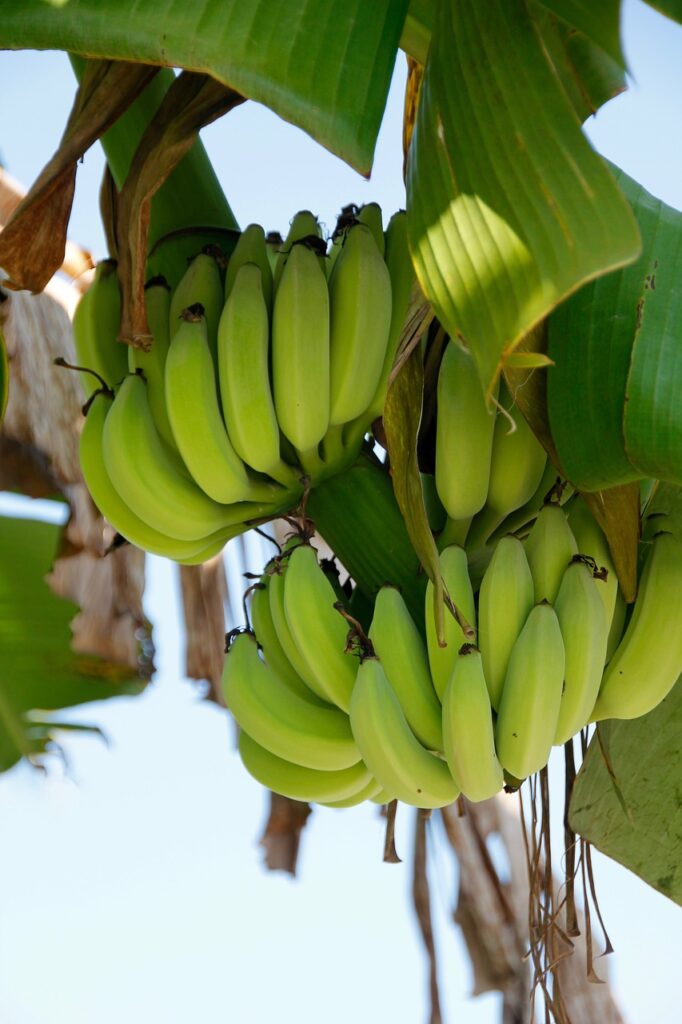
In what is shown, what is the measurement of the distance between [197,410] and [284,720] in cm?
26

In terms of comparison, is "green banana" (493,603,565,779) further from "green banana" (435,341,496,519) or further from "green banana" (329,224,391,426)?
"green banana" (329,224,391,426)

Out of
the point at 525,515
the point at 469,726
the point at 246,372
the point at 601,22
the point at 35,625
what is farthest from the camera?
the point at 35,625

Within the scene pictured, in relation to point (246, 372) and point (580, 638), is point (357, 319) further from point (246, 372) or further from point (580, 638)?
point (580, 638)

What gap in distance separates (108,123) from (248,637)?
0.43m

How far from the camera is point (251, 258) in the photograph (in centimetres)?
99

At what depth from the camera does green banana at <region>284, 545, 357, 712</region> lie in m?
0.91

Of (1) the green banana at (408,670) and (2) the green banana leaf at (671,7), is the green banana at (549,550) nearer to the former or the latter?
(1) the green banana at (408,670)

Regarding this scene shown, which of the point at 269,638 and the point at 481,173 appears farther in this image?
the point at 269,638

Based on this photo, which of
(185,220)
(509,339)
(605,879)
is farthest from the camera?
(605,879)

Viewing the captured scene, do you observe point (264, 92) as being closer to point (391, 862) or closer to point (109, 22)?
point (109, 22)

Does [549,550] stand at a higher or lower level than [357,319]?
lower

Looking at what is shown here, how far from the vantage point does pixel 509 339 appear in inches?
23.6

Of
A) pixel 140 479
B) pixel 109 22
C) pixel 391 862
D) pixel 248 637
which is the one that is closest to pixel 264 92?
pixel 109 22

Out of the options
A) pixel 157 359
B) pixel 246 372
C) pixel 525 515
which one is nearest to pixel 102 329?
pixel 157 359
